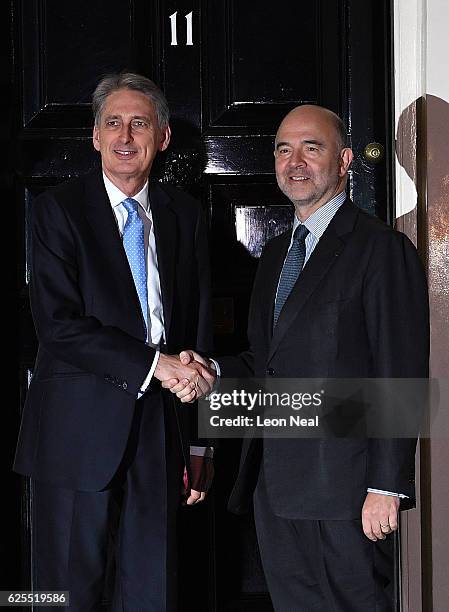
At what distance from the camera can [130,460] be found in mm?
2613

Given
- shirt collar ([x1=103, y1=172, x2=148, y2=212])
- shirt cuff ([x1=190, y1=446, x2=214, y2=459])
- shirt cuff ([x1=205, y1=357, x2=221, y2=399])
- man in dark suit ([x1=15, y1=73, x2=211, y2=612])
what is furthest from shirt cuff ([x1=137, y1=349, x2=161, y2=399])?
shirt collar ([x1=103, y1=172, x2=148, y2=212])

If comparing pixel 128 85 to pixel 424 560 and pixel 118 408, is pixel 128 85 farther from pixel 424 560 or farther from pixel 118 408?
pixel 424 560

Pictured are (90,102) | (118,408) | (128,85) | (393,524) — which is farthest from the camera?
(90,102)

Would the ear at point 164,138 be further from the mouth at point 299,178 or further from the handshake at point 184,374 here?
the handshake at point 184,374

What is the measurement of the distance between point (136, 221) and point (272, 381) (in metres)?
0.58

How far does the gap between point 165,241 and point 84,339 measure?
15.5 inches

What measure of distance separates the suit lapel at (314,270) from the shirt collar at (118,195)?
1.70 ft

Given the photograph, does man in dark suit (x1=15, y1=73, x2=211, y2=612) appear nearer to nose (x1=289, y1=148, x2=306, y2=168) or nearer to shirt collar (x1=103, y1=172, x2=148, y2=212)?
shirt collar (x1=103, y1=172, x2=148, y2=212)

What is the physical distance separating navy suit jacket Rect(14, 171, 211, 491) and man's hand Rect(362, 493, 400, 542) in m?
0.56

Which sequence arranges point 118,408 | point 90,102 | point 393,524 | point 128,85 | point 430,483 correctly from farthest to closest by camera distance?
point 90,102
point 430,483
point 128,85
point 118,408
point 393,524

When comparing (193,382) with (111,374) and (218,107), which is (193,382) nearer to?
(111,374)

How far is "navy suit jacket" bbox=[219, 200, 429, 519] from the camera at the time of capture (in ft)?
7.91

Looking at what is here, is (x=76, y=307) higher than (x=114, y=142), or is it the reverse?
(x=114, y=142)

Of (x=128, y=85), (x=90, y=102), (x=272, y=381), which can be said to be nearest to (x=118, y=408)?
(x=272, y=381)
